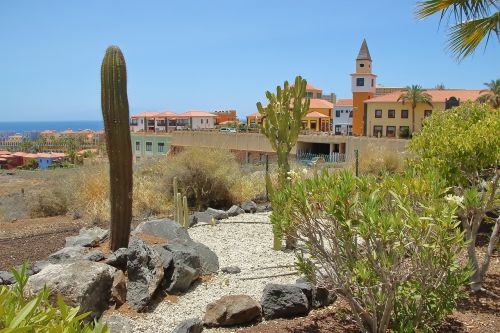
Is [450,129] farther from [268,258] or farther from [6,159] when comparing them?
[6,159]

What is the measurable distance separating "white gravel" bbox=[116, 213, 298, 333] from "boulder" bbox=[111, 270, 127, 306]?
0.47 meters

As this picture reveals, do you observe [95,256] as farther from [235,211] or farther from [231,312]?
[235,211]

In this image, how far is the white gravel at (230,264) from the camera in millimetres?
6199

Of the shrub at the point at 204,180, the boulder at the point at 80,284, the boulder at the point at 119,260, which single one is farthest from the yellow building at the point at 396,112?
the boulder at the point at 80,284

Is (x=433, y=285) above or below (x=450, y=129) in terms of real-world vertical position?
below

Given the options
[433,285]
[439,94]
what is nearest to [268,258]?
[433,285]

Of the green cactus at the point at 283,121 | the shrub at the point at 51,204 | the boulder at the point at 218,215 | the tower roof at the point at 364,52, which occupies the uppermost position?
the tower roof at the point at 364,52

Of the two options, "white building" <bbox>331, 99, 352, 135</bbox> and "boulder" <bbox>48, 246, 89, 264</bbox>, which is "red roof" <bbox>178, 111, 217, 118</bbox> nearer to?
"white building" <bbox>331, 99, 352, 135</bbox>

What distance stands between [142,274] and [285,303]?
201cm

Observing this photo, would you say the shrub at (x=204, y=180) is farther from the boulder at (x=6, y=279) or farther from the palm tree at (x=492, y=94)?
the palm tree at (x=492, y=94)

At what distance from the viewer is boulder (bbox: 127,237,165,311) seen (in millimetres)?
6461

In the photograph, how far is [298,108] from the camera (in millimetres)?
9617

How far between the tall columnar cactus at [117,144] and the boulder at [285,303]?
351cm

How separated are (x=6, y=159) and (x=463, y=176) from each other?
65034mm
